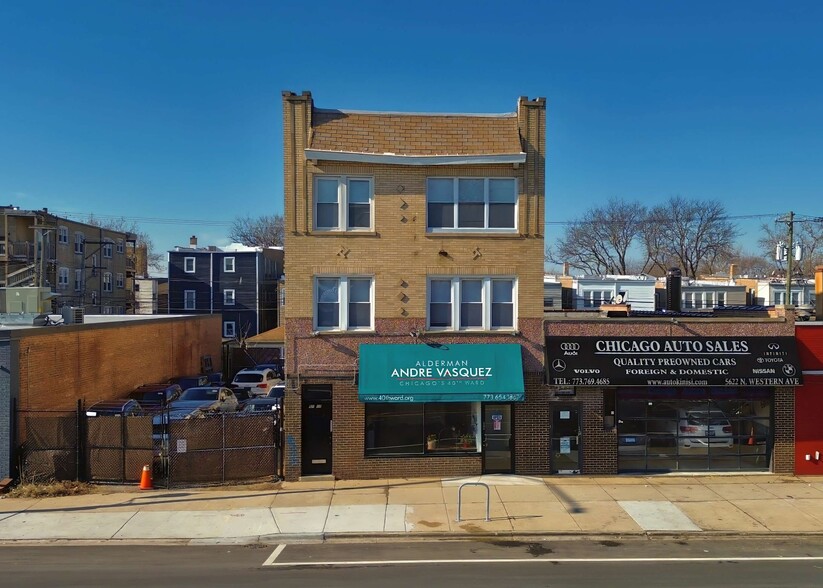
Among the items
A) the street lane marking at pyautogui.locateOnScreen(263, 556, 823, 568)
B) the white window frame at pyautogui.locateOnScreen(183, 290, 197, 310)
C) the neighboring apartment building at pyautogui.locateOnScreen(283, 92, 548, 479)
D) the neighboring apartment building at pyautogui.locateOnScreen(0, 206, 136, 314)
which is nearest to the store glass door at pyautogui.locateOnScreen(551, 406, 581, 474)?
the neighboring apartment building at pyautogui.locateOnScreen(283, 92, 548, 479)

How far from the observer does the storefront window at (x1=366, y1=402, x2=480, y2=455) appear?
52.5ft

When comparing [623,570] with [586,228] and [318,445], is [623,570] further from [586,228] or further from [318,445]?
[586,228]

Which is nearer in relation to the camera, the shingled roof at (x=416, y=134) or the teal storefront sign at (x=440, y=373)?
the teal storefront sign at (x=440, y=373)

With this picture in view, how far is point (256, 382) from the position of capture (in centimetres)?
3019

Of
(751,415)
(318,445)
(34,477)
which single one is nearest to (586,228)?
(751,415)

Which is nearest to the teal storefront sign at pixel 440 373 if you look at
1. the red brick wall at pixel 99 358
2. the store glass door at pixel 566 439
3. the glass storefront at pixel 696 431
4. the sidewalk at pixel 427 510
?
the store glass door at pixel 566 439

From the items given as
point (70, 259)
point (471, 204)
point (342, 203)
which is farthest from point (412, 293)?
point (70, 259)

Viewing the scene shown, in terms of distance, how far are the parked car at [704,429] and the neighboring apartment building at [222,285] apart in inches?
1535

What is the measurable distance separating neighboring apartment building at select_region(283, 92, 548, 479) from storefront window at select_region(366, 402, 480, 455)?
33mm

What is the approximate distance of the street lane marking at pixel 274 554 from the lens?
1065 cm

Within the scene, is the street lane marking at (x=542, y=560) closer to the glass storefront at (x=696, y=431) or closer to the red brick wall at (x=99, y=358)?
the glass storefront at (x=696, y=431)

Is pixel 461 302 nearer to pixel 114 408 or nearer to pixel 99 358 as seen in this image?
pixel 114 408

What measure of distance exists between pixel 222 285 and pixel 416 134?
37.6m

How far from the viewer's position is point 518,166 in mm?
16094
